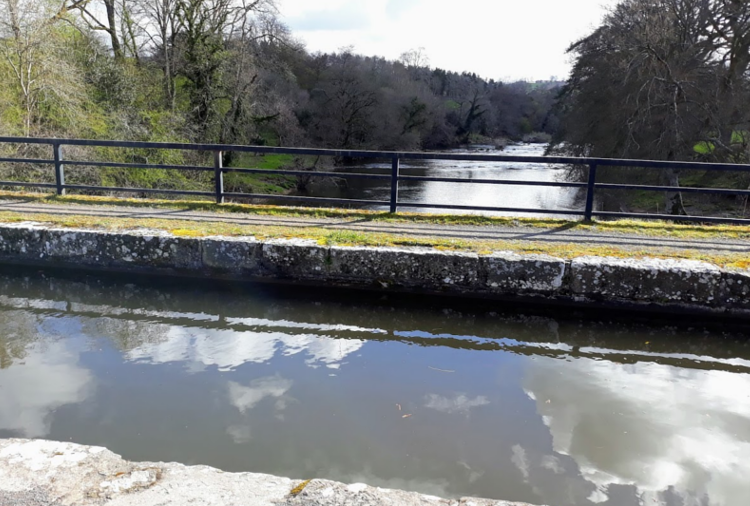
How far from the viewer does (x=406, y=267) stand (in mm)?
5891

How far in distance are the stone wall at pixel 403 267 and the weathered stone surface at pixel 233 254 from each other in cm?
1

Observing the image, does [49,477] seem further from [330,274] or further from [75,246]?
[75,246]

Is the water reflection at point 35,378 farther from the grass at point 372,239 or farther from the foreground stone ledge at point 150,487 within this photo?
the grass at point 372,239

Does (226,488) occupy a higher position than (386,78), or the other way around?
(386,78)

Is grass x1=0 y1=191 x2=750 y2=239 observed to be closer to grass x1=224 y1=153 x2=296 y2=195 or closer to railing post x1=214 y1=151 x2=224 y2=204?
railing post x1=214 y1=151 x2=224 y2=204

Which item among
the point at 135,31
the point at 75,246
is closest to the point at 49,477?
the point at 75,246

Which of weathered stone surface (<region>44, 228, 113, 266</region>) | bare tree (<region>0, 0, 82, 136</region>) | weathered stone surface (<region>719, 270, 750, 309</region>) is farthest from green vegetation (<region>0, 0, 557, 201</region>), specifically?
weathered stone surface (<region>719, 270, 750, 309</region>)

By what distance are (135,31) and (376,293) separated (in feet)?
66.9

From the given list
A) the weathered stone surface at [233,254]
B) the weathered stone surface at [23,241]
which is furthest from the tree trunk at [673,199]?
the weathered stone surface at [23,241]

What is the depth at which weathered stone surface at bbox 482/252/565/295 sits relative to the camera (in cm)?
564

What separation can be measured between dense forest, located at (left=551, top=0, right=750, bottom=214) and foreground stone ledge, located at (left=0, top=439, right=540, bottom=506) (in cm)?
1944

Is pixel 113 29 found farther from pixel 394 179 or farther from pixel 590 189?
pixel 590 189

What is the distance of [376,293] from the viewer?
606 cm

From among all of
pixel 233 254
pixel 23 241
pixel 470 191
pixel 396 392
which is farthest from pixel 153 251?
pixel 470 191
